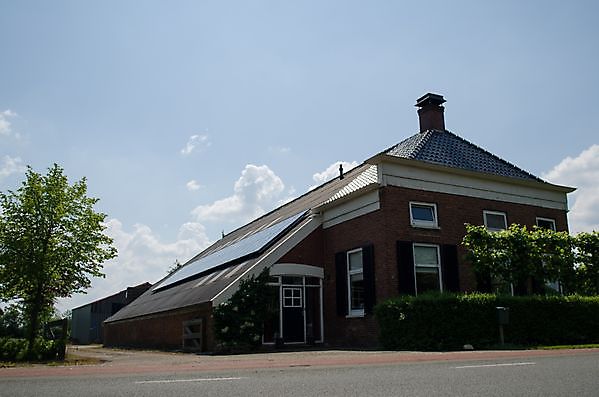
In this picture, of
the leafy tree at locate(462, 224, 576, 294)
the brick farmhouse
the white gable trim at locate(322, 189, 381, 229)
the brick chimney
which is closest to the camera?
the leafy tree at locate(462, 224, 576, 294)

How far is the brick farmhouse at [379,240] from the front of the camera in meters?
19.3

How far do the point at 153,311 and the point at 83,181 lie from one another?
28.8 ft

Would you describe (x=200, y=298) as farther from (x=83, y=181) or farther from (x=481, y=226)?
(x=481, y=226)

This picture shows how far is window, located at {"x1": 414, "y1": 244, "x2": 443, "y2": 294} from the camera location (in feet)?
64.0

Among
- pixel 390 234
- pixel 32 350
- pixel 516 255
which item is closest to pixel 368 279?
pixel 390 234

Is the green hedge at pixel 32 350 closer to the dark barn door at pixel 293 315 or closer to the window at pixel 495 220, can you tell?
the dark barn door at pixel 293 315

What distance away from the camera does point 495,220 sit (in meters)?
21.7

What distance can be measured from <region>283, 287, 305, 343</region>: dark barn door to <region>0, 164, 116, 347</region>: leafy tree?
632 cm

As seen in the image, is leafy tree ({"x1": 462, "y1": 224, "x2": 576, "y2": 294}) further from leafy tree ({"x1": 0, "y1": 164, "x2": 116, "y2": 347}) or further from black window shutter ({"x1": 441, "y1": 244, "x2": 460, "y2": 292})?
leafy tree ({"x1": 0, "y1": 164, "x2": 116, "y2": 347})

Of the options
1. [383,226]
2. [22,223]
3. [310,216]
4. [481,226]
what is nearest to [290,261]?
[310,216]

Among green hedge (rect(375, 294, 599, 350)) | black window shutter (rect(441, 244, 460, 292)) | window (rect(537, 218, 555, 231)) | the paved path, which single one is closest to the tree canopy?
black window shutter (rect(441, 244, 460, 292))

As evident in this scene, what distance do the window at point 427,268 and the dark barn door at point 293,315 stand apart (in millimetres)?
4585

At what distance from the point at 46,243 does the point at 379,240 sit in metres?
10.4

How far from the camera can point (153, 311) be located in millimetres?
25656
